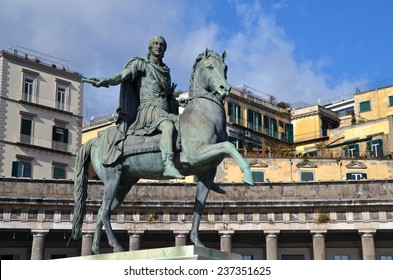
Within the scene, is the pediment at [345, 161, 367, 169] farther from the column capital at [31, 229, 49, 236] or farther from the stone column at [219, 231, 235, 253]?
the column capital at [31, 229, 49, 236]

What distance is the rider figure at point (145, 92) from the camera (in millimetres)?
16219

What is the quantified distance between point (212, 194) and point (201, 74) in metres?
36.6

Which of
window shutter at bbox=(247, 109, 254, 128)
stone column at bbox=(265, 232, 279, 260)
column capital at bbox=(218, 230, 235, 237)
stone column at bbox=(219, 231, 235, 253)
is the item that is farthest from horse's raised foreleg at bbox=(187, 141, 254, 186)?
window shutter at bbox=(247, 109, 254, 128)

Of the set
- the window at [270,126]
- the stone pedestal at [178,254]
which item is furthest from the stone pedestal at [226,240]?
the stone pedestal at [178,254]

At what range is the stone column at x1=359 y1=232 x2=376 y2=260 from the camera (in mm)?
49188

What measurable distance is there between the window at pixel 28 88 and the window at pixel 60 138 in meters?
3.50

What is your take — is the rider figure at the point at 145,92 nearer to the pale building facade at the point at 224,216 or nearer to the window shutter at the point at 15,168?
the pale building facade at the point at 224,216

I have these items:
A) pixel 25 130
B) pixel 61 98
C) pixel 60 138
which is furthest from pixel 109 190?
pixel 61 98

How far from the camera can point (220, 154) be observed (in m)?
14.8

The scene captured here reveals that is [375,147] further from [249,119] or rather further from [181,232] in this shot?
[181,232]

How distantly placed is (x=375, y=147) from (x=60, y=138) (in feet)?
98.0

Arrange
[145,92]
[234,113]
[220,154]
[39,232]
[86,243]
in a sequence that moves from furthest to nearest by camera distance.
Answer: [234,113]
[39,232]
[86,243]
[145,92]
[220,154]
